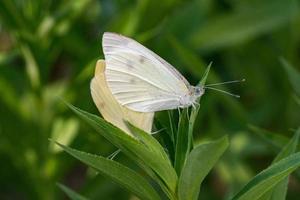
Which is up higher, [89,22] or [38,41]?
[38,41]

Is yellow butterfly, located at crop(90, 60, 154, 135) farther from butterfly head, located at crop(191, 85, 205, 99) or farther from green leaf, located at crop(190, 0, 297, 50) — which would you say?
A: green leaf, located at crop(190, 0, 297, 50)

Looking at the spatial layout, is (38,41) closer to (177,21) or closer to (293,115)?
(177,21)

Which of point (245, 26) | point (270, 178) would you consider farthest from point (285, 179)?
point (245, 26)

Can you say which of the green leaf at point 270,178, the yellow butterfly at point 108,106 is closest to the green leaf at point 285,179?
the green leaf at point 270,178

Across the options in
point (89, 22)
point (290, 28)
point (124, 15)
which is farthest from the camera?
point (89, 22)

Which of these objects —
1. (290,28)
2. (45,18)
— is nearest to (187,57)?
(45,18)

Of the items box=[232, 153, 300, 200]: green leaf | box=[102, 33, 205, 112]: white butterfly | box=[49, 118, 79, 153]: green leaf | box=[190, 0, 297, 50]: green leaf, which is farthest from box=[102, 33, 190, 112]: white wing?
box=[190, 0, 297, 50]: green leaf

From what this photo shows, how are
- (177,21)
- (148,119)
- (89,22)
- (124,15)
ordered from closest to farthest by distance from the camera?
(148,119)
(124,15)
(177,21)
(89,22)
